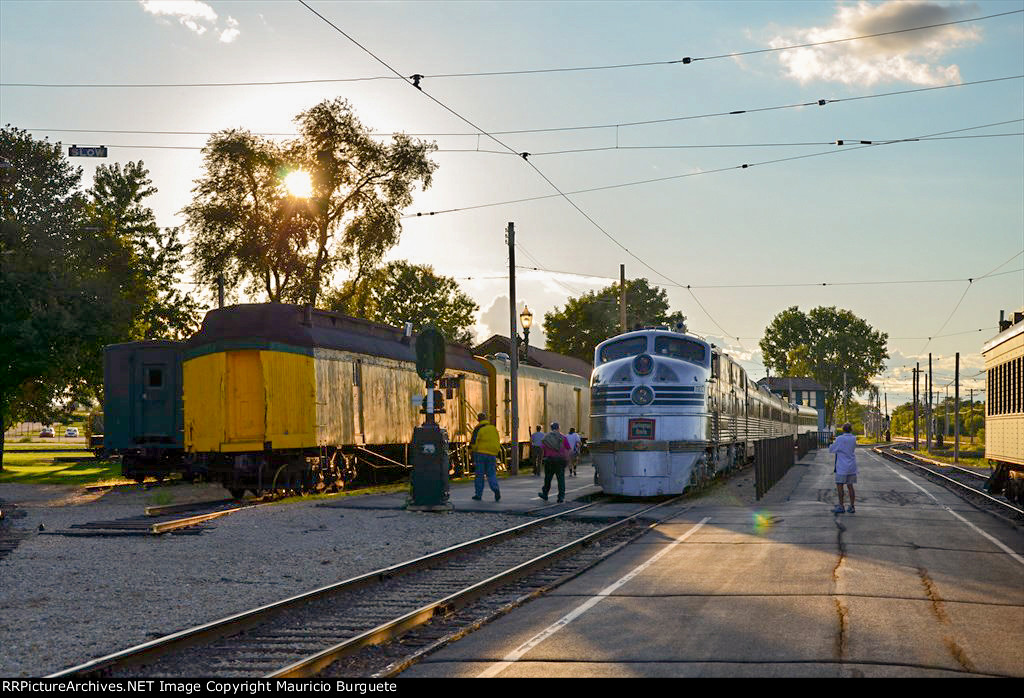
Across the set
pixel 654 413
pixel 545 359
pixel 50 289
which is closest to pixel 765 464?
pixel 654 413

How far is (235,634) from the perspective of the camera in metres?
9.62

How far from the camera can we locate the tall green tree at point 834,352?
159m

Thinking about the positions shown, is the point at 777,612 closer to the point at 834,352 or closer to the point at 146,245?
the point at 146,245

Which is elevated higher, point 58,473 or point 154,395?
point 154,395

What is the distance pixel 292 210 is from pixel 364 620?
4708cm

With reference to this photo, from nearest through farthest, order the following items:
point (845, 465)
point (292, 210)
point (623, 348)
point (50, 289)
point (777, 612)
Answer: point (777, 612) < point (845, 465) < point (623, 348) < point (50, 289) < point (292, 210)

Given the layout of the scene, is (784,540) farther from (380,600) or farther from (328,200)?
(328,200)

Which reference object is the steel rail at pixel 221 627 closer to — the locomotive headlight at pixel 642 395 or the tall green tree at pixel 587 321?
the locomotive headlight at pixel 642 395

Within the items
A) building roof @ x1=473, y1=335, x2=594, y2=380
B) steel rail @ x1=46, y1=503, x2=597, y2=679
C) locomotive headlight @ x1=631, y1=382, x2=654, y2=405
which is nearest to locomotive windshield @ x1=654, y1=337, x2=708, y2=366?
locomotive headlight @ x1=631, y1=382, x2=654, y2=405

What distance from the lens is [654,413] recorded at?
79.4ft

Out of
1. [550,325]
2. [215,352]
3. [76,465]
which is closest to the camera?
[215,352]

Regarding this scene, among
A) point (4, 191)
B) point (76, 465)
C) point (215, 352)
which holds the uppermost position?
point (4, 191)
